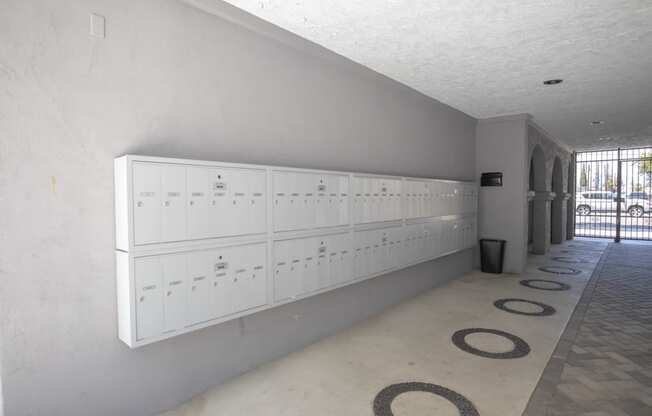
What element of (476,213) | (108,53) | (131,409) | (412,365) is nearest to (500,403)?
(412,365)

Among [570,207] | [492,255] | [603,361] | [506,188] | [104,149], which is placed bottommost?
[603,361]

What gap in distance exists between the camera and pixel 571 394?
2568mm

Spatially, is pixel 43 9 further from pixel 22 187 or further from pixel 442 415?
pixel 442 415

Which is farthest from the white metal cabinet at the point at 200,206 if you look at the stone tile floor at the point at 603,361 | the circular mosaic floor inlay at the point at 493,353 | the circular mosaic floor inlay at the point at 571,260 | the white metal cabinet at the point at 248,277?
the circular mosaic floor inlay at the point at 571,260

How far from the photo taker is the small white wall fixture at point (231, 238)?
81.4 inches

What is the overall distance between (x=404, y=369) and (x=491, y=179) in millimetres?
4636

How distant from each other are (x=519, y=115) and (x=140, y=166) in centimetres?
608

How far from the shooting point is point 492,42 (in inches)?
126

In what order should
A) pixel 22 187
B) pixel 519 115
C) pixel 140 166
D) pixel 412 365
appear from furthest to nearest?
pixel 519 115, pixel 412 365, pixel 140 166, pixel 22 187

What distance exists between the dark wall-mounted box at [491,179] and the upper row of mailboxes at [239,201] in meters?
3.24

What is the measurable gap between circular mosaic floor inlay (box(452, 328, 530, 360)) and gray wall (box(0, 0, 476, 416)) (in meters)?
1.52

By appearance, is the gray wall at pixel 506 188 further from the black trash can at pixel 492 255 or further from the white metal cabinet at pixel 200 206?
the white metal cabinet at pixel 200 206

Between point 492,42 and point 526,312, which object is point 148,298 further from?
point 526,312

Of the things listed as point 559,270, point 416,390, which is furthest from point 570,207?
point 416,390
